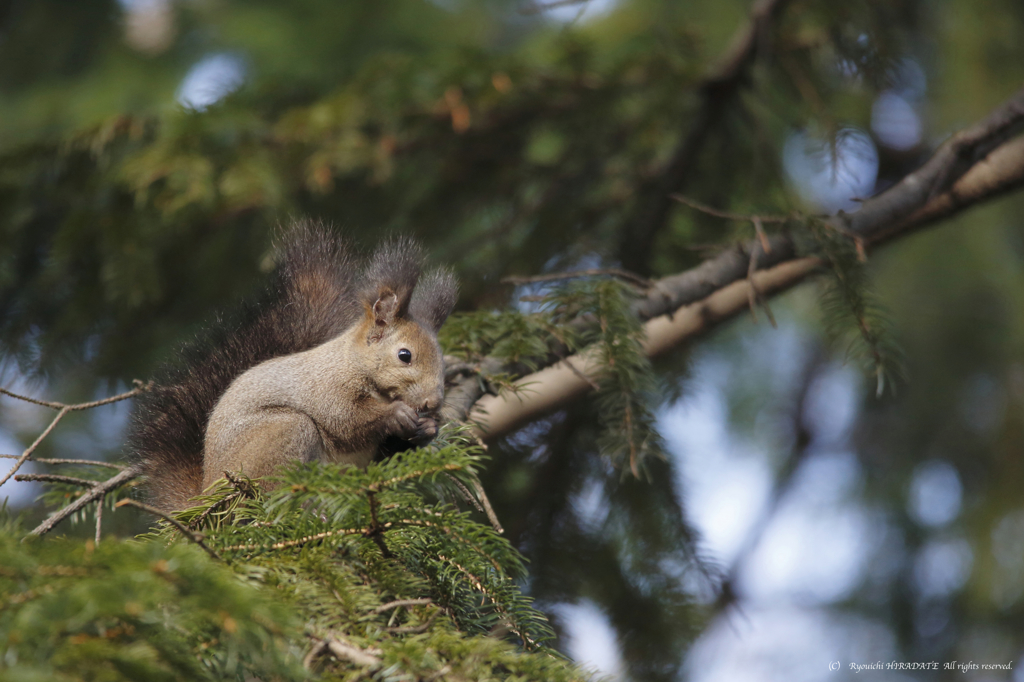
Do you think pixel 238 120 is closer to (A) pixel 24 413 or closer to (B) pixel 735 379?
(A) pixel 24 413

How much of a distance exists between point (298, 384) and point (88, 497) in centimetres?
50

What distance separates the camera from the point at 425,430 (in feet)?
5.11

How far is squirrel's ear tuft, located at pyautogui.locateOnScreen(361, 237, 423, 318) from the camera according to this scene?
5.66 ft

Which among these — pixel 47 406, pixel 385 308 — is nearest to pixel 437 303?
pixel 385 308

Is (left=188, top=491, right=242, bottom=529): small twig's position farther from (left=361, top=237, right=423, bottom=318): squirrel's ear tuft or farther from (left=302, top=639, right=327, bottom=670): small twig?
(left=361, top=237, right=423, bottom=318): squirrel's ear tuft

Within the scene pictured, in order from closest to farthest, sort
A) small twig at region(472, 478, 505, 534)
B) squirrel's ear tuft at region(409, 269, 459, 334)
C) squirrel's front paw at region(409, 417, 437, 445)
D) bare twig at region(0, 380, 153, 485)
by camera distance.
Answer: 1. small twig at region(472, 478, 505, 534)
2. bare twig at region(0, 380, 153, 485)
3. squirrel's front paw at region(409, 417, 437, 445)
4. squirrel's ear tuft at region(409, 269, 459, 334)

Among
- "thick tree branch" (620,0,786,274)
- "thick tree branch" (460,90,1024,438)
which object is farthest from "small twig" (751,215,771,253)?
"thick tree branch" (620,0,786,274)

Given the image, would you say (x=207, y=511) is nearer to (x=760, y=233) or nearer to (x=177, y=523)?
(x=177, y=523)

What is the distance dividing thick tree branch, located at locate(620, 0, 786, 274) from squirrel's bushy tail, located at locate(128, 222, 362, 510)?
85 centimetres

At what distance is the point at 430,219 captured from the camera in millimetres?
2525

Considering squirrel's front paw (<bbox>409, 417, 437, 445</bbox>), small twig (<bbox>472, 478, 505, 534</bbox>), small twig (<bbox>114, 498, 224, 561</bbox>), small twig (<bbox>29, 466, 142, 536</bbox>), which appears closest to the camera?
small twig (<bbox>114, 498, 224, 561</bbox>)

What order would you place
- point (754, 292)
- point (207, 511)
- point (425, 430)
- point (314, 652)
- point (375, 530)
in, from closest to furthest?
point (314, 652), point (375, 530), point (207, 511), point (425, 430), point (754, 292)

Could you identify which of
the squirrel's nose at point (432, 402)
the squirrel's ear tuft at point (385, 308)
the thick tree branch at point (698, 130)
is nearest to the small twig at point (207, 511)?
the squirrel's nose at point (432, 402)

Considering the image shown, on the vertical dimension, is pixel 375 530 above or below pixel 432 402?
below
